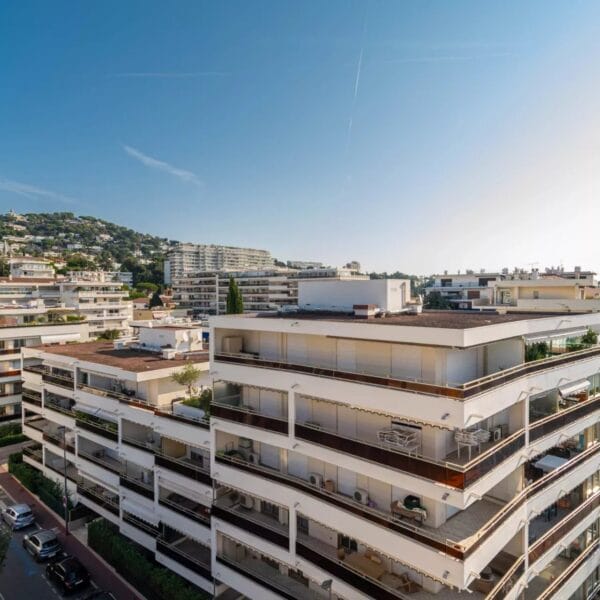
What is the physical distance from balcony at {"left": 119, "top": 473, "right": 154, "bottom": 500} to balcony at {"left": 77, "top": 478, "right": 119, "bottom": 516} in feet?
7.99

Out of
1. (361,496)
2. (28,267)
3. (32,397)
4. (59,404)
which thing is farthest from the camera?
(28,267)

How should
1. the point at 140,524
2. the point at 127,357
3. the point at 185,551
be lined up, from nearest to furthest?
the point at 185,551, the point at 140,524, the point at 127,357

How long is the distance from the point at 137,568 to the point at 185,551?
2.88 meters

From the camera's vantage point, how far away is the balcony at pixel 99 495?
1031 inches

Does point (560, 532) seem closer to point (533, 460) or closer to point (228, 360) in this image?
point (533, 460)

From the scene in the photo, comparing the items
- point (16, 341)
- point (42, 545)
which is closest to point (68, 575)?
point (42, 545)

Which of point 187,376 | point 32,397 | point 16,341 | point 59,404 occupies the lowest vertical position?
point 32,397

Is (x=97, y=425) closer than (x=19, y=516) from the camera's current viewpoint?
Yes

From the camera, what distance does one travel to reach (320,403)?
17.0 m

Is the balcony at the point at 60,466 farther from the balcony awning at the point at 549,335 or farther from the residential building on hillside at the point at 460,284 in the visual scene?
the residential building on hillside at the point at 460,284

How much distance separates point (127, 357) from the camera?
1129 inches

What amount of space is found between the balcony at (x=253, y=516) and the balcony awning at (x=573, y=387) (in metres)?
12.9

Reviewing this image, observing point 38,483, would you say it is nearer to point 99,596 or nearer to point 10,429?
point 10,429

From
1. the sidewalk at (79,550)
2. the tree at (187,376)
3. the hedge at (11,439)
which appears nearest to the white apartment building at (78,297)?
the hedge at (11,439)
